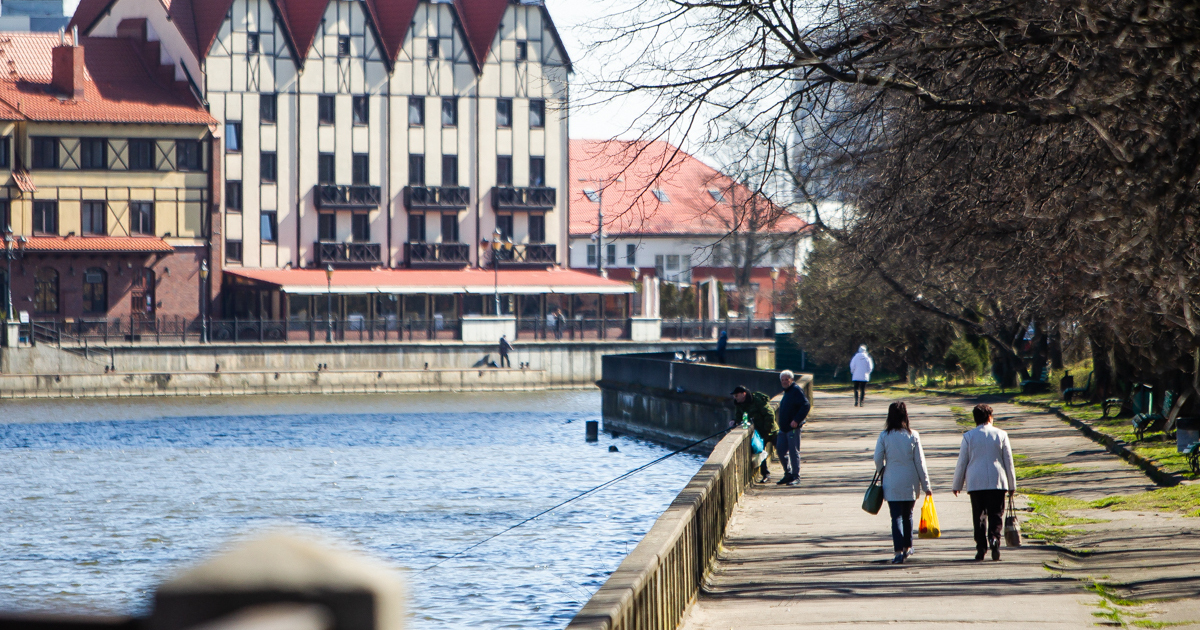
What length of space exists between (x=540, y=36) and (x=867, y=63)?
60.0 meters

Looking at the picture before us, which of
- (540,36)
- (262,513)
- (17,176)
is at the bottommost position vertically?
(262,513)

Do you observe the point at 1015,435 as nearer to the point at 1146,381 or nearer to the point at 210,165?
the point at 1146,381

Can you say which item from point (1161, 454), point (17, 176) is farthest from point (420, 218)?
point (1161, 454)

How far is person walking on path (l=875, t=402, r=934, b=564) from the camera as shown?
1195 centimetres

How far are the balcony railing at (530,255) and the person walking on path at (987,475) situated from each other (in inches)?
2281

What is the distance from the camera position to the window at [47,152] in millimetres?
59375

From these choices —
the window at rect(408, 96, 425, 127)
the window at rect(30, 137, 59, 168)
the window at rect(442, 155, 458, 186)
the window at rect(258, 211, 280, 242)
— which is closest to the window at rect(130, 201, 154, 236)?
the window at rect(30, 137, 59, 168)

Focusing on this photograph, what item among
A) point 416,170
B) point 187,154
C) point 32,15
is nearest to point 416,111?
point 416,170

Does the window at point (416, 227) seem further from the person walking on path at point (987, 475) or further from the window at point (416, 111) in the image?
the person walking on path at point (987, 475)

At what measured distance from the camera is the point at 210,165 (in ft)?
205

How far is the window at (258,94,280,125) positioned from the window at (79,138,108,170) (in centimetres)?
767

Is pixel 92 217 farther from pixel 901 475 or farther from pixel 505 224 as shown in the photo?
pixel 901 475

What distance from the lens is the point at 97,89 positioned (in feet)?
203

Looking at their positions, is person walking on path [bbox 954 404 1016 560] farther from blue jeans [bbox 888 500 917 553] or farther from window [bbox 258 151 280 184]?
window [bbox 258 151 280 184]
